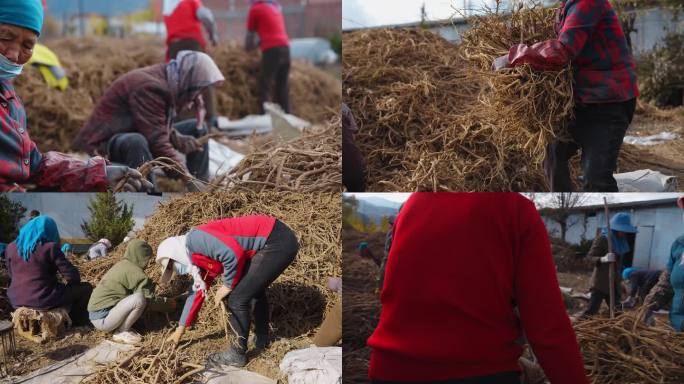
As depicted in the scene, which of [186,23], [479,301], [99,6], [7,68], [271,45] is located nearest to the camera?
[479,301]

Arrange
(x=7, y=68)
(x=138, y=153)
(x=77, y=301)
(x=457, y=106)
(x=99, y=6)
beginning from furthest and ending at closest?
(x=99, y=6), (x=138, y=153), (x=77, y=301), (x=7, y=68), (x=457, y=106)

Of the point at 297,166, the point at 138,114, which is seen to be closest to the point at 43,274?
the point at 138,114

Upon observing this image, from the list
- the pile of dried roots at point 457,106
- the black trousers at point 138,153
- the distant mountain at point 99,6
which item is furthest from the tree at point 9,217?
the pile of dried roots at point 457,106

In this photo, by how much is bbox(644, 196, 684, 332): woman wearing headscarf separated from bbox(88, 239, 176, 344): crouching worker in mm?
2088

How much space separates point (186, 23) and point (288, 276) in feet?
4.98

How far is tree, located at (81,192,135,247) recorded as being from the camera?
10.5ft

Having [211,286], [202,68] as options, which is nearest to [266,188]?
[211,286]

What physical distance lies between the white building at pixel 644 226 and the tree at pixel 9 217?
2.47 meters

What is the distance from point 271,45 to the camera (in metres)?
4.04

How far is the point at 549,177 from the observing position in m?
2.64

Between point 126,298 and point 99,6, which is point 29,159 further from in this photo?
point 99,6

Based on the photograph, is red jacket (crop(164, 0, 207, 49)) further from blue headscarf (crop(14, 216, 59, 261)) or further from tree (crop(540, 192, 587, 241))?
tree (crop(540, 192, 587, 241))

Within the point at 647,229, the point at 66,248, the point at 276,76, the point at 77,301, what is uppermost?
the point at 276,76

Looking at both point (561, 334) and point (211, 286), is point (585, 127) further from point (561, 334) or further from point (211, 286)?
point (211, 286)
